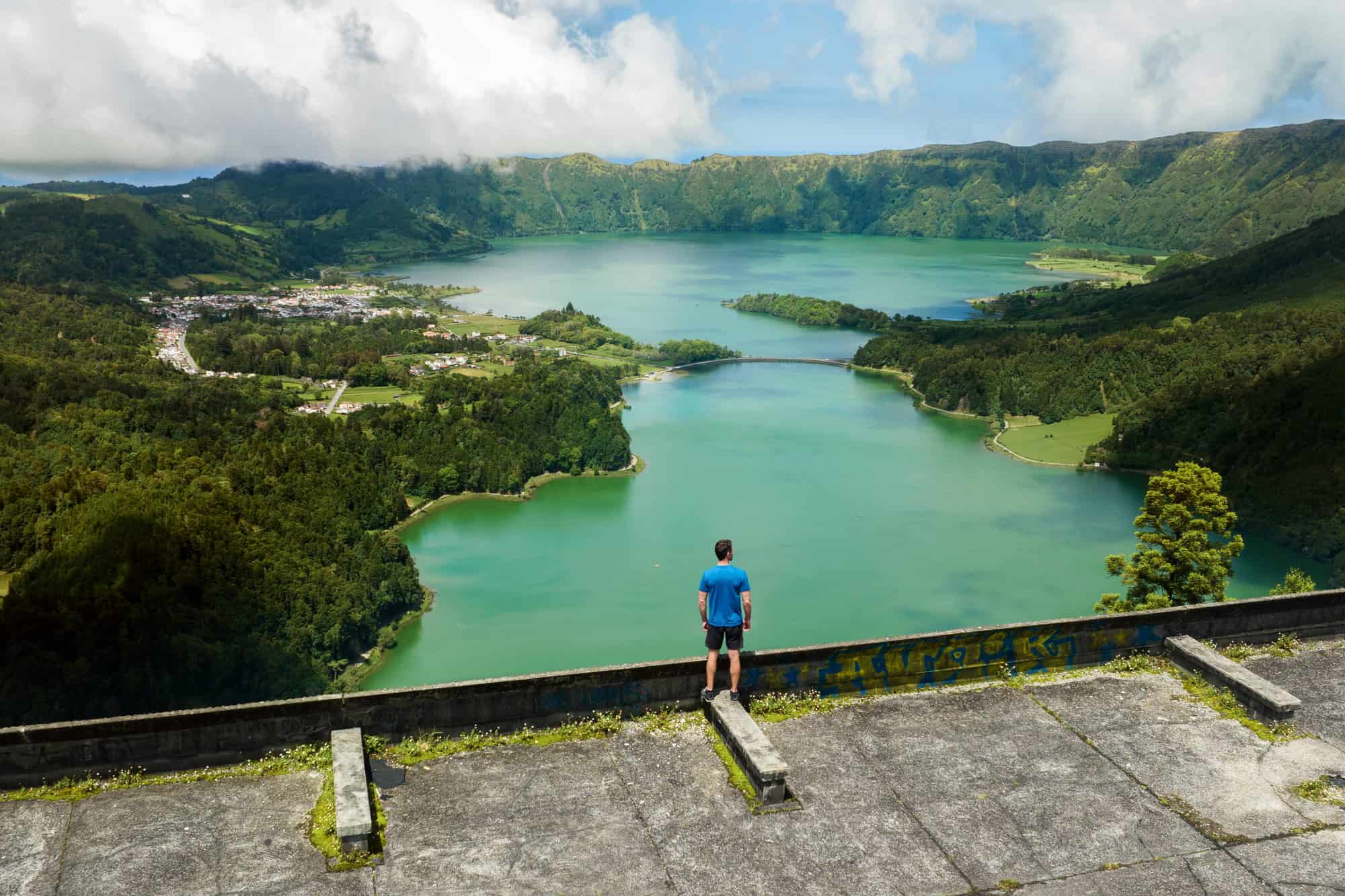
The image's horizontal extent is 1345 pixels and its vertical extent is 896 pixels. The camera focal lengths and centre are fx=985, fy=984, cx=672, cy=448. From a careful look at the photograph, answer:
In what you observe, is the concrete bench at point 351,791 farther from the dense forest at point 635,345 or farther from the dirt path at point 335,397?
the dense forest at point 635,345

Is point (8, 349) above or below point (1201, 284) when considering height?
below

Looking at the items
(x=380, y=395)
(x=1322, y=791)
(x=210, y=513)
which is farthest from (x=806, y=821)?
(x=380, y=395)

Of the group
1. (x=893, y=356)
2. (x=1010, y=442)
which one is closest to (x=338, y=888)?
(x=1010, y=442)

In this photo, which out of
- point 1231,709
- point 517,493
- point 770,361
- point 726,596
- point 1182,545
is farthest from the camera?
point 770,361

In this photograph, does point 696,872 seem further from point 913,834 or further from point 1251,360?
point 1251,360

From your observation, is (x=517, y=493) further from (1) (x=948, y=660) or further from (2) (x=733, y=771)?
(2) (x=733, y=771)

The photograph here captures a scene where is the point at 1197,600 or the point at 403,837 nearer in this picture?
the point at 403,837

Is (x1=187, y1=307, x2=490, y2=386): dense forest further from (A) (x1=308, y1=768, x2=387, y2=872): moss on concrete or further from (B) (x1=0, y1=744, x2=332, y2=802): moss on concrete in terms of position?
(A) (x1=308, y1=768, x2=387, y2=872): moss on concrete
